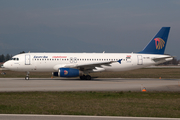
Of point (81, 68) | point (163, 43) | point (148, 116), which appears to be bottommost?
point (148, 116)

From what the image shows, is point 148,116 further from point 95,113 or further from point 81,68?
point 81,68

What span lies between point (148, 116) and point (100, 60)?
2329 centimetres

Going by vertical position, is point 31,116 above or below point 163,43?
below

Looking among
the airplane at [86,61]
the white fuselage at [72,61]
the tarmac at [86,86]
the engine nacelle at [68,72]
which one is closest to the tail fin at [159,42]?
the airplane at [86,61]

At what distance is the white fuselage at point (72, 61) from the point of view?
30266mm

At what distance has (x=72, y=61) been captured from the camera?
1236 inches

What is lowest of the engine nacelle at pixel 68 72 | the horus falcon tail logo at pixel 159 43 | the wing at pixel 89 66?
the engine nacelle at pixel 68 72

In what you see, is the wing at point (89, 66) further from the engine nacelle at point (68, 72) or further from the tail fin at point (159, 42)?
the tail fin at point (159, 42)

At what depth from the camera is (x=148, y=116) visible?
909 centimetres

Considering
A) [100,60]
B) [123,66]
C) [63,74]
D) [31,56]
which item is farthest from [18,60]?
[123,66]

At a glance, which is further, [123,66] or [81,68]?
[123,66]

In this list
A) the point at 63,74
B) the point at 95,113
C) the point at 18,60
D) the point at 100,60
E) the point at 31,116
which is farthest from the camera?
the point at 100,60

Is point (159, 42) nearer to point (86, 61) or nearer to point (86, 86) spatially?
point (86, 61)

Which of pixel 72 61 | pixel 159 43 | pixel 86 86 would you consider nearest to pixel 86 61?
pixel 72 61
